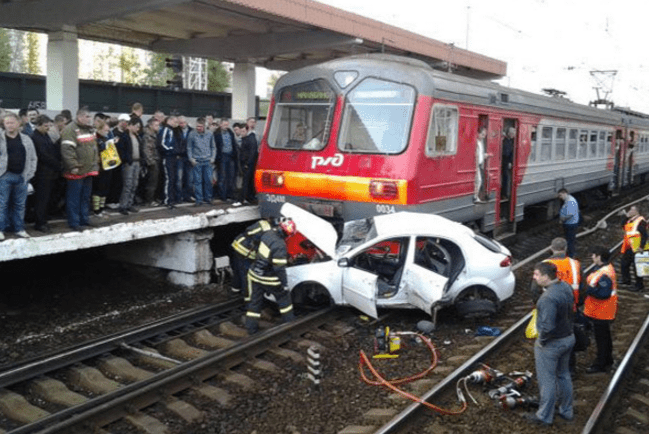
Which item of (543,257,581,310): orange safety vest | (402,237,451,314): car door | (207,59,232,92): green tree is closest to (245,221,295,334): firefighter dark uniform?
(402,237,451,314): car door

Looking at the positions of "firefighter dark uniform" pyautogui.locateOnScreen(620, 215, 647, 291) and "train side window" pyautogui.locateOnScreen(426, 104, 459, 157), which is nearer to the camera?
"train side window" pyautogui.locateOnScreen(426, 104, 459, 157)

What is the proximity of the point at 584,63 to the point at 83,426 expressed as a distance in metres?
29.5

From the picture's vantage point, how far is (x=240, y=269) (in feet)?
31.7

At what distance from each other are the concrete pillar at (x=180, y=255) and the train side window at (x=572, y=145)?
9807mm

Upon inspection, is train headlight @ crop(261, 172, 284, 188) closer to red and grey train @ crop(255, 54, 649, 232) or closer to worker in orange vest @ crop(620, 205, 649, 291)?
red and grey train @ crop(255, 54, 649, 232)

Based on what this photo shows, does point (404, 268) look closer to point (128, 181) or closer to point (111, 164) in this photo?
point (111, 164)

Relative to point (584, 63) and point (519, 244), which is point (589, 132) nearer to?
point (519, 244)

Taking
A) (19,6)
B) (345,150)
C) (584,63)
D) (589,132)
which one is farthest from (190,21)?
(584,63)

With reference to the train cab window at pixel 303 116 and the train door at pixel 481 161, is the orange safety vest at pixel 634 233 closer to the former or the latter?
the train door at pixel 481 161

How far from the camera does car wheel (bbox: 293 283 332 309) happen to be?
29.5ft

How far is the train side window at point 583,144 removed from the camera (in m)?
17.2

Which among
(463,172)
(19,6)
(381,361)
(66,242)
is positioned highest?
(19,6)

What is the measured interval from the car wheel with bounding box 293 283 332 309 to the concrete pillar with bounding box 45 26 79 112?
7.83m

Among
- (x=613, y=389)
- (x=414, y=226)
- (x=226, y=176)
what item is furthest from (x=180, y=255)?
(x=613, y=389)
